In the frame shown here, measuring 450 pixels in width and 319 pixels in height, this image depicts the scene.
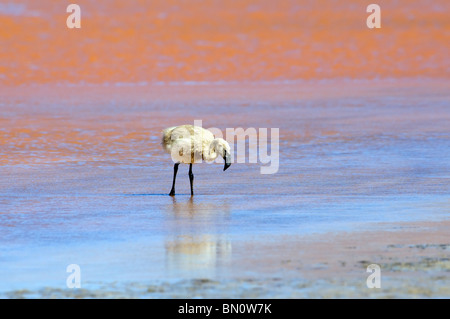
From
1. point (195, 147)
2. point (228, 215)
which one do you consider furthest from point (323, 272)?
point (195, 147)

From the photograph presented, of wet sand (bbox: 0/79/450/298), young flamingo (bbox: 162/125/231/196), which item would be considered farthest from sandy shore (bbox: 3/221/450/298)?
young flamingo (bbox: 162/125/231/196)

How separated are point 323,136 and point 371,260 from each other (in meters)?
12.7

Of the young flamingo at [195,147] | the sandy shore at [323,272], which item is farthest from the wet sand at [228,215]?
the young flamingo at [195,147]

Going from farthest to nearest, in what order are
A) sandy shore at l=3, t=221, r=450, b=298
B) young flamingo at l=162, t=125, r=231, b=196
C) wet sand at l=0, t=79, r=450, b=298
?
1. young flamingo at l=162, t=125, r=231, b=196
2. wet sand at l=0, t=79, r=450, b=298
3. sandy shore at l=3, t=221, r=450, b=298

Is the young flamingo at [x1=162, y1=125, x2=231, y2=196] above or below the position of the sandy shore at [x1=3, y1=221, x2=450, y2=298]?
above

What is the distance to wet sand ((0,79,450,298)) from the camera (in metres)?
7.85

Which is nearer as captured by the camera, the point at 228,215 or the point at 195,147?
the point at 228,215

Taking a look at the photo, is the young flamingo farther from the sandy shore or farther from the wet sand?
the sandy shore

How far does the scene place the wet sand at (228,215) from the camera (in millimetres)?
7852

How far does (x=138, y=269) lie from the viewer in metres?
8.28

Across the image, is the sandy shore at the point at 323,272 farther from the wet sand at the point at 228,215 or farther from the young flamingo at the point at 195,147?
the young flamingo at the point at 195,147

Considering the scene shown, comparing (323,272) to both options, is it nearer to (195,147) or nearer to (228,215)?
(228,215)

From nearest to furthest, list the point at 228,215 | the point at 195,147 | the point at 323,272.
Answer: the point at 323,272
the point at 228,215
the point at 195,147

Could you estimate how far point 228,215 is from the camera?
1120 centimetres
